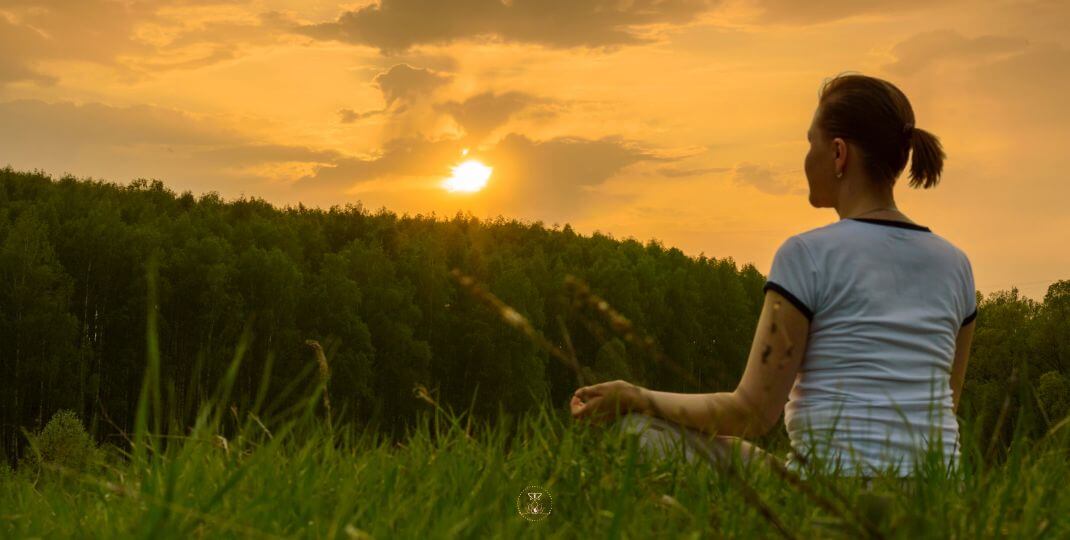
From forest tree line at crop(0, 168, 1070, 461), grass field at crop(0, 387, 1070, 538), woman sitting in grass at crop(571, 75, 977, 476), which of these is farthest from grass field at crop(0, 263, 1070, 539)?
forest tree line at crop(0, 168, 1070, 461)

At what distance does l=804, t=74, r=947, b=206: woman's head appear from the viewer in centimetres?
339

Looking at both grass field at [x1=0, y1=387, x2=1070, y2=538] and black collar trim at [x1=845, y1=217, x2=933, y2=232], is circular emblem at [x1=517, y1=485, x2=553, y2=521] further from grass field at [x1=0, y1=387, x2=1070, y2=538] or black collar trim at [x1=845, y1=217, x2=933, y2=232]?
black collar trim at [x1=845, y1=217, x2=933, y2=232]

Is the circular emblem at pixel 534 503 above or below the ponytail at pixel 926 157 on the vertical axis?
below

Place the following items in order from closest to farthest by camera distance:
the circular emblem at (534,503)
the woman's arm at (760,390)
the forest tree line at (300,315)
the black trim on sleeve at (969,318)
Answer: the circular emblem at (534,503) < the woman's arm at (760,390) < the black trim on sleeve at (969,318) < the forest tree line at (300,315)

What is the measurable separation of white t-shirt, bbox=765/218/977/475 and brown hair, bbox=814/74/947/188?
24cm

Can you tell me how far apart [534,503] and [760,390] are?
799 millimetres

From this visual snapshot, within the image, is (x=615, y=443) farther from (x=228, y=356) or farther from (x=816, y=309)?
(x=228, y=356)

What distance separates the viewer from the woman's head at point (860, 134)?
11.1 ft

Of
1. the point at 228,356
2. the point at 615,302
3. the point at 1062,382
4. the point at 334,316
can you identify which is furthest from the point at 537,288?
the point at 1062,382

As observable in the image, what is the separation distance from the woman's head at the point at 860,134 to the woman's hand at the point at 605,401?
898 mm

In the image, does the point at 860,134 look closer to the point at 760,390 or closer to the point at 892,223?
the point at 892,223

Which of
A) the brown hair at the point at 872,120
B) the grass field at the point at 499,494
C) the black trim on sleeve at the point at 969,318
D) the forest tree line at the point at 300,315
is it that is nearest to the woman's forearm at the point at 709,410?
the grass field at the point at 499,494

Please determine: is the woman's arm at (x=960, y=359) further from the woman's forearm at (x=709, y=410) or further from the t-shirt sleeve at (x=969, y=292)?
the woman's forearm at (x=709, y=410)

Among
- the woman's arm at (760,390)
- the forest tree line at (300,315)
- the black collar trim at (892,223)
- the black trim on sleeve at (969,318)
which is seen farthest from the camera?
the forest tree line at (300,315)
